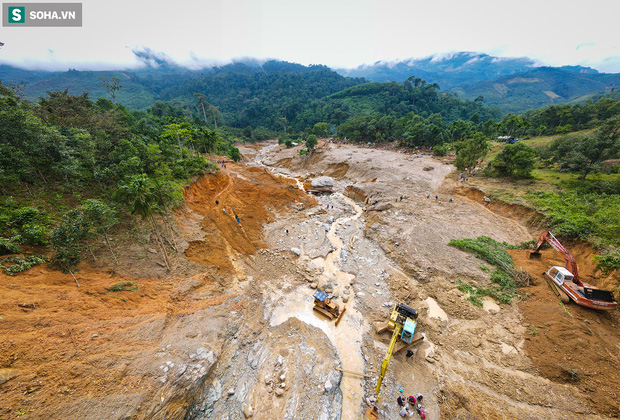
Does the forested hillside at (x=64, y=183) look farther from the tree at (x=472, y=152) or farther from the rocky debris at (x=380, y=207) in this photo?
the tree at (x=472, y=152)

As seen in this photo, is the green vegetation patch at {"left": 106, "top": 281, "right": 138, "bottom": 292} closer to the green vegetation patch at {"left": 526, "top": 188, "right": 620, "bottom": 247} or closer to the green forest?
the green forest

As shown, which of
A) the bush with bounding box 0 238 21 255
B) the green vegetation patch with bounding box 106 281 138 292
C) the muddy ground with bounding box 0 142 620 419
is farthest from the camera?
the green vegetation patch with bounding box 106 281 138 292

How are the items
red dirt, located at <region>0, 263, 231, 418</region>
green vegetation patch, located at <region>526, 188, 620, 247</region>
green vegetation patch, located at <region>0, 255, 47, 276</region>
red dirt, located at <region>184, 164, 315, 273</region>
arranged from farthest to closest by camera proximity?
red dirt, located at <region>184, 164, 315, 273</region>
green vegetation patch, located at <region>526, 188, 620, 247</region>
green vegetation patch, located at <region>0, 255, 47, 276</region>
red dirt, located at <region>0, 263, 231, 418</region>

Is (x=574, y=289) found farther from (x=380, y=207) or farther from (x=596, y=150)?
(x=596, y=150)

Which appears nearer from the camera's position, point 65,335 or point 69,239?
point 65,335

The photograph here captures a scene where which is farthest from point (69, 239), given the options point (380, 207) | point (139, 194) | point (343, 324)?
point (380, 207)

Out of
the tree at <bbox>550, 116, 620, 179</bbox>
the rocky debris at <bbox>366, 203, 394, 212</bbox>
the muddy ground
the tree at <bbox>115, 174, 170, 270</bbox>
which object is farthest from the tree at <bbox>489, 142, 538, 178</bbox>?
the tree at <bbox>115, 174, 170, 270</bbox>

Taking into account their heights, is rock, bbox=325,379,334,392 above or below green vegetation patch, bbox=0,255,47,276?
below

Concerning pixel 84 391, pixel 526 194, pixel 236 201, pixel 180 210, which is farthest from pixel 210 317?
pixel 526 194
